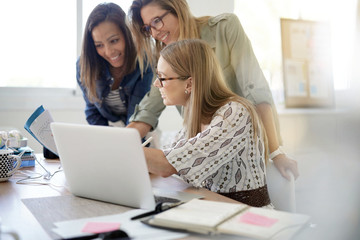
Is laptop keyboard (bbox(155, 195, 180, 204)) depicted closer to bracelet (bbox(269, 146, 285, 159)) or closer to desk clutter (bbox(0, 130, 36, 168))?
bracelet (bbox(269, 146, 285, 159))

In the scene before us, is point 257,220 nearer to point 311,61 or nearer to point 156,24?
point 311,61

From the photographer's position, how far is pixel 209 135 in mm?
1078

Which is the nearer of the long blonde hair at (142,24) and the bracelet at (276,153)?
the bracelet at (276,153)

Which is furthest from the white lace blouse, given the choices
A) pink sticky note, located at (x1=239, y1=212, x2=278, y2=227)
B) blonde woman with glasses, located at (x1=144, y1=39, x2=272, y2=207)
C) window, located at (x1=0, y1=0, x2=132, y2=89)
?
window, located at (x1=0, y1=0, x2=132, y2=89)

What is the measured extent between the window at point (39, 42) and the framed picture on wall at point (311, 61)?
1.31 meters

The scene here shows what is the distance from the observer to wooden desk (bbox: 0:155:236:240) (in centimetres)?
76

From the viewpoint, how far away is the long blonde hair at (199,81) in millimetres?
1219

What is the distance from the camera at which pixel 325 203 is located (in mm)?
746

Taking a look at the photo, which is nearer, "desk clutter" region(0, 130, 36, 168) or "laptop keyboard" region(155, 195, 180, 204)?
"laptop keyboard" region(155, 195, 180, 204)

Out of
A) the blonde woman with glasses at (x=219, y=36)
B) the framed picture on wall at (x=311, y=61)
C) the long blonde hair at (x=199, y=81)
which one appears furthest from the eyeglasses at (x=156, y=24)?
the framed picture on wall at (x=311, y=61)

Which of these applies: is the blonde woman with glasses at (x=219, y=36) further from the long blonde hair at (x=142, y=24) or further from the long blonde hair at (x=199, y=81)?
the long blonde hair at (x=199, y=81)

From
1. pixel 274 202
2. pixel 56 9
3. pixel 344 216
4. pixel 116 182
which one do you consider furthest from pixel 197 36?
pixel 56 9

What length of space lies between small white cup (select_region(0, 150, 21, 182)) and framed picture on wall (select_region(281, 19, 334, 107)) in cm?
79

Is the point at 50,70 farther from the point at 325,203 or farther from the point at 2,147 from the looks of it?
the point at 325,203
